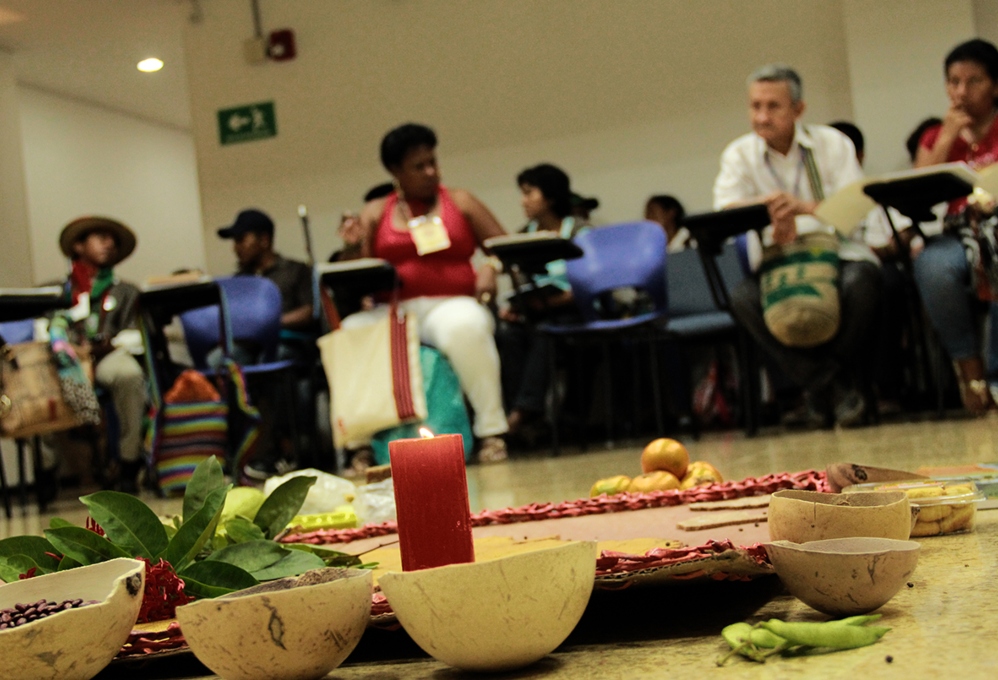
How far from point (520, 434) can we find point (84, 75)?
17.4 ft

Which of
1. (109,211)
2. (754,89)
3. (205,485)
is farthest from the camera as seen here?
(109,211)

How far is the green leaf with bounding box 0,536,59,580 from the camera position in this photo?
1.12 meters

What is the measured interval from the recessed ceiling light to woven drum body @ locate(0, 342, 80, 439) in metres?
4.66

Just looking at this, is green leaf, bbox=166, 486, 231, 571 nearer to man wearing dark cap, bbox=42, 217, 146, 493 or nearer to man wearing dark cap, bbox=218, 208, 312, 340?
man wearing dark cap, bbox=42, 217, 146, 493

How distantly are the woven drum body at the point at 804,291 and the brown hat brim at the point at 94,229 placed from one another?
357cm

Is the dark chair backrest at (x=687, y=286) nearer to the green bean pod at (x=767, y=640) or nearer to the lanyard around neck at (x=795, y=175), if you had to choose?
the lanyard around neck at (x=795, y=175)

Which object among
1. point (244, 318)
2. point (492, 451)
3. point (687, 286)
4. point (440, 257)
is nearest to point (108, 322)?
point (244, 318)

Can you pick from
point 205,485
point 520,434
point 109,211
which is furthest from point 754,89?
point 109,211

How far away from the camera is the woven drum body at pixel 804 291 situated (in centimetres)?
382

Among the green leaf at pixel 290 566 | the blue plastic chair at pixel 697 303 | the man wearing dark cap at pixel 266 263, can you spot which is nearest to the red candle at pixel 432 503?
the green leaf at pixel 290 566

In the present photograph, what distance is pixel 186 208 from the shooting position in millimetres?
10867

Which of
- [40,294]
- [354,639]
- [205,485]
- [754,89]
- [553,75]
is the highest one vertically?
[553,75]

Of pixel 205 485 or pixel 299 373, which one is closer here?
pixel 205 485

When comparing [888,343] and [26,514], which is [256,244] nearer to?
[26,514]
